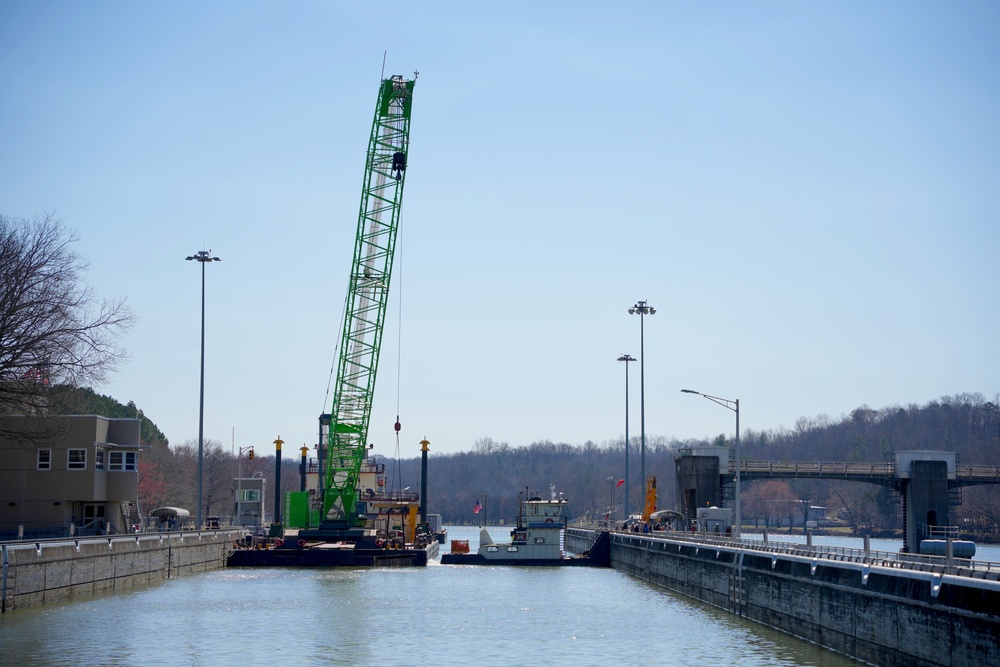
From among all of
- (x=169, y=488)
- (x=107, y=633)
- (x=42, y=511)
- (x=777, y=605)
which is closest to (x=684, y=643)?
(x=777, y=605)

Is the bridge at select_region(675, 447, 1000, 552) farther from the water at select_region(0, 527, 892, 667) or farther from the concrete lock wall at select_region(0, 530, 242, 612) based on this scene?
the concrete lock wall at select_region(0, 530, 242, 612)

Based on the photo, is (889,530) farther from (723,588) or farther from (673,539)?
(723,588)

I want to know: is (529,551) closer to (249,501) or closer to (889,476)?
Answer: (889,476)

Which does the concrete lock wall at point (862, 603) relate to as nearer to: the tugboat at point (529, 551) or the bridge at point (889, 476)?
the tugboat at point (529, 551)

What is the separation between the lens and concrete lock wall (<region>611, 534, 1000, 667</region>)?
27562 millimetres

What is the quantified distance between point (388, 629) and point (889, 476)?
2651 inches

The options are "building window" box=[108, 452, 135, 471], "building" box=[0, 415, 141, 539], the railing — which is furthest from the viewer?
"building window" box=[108, 452, 135, 471]

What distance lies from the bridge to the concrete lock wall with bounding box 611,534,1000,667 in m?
37.2

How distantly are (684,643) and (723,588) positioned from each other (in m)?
13.3

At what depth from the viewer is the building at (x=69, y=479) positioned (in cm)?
7081

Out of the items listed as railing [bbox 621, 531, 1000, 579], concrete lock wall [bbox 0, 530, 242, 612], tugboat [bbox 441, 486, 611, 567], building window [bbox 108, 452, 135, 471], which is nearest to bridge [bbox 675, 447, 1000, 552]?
tugboat [bbox 441, 486, 611, 567]

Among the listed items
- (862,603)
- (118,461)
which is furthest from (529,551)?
(862,603)

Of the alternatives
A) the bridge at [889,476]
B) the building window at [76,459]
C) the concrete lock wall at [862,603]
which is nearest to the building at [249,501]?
the building window at [76,459]

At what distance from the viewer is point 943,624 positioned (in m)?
29.0
